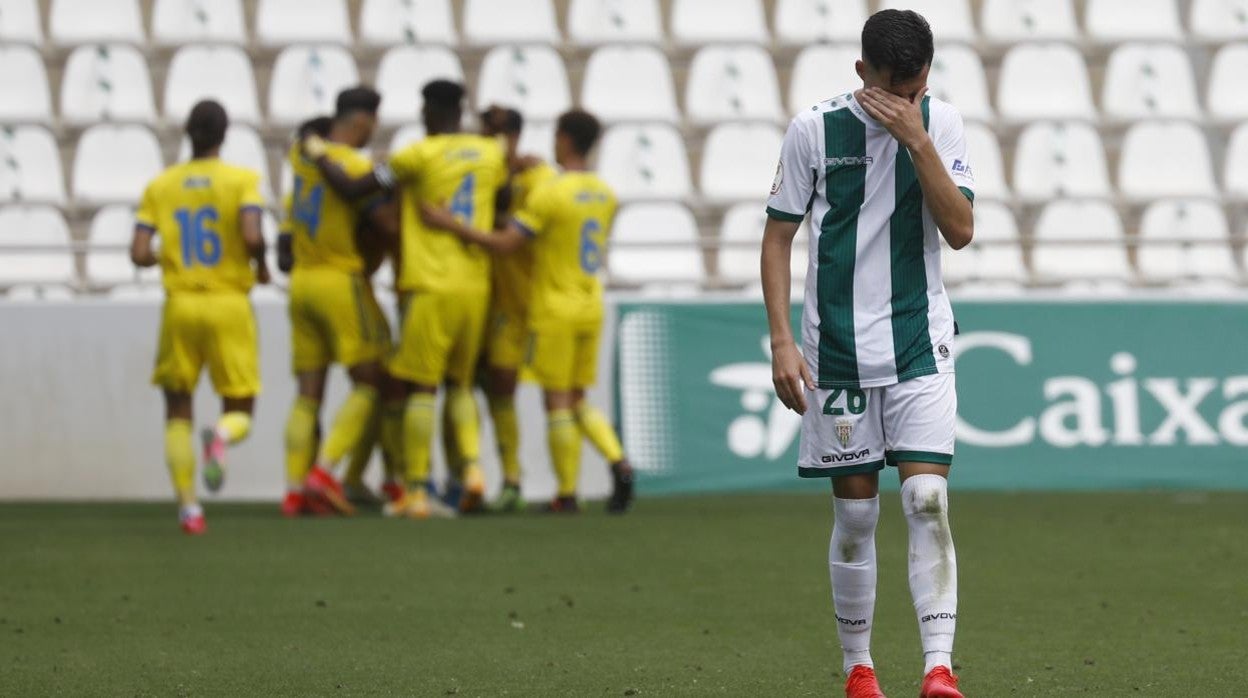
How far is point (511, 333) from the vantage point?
461 inches

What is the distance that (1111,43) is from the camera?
15859 mm

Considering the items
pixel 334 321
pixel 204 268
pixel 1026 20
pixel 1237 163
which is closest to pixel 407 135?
pixel 334 321

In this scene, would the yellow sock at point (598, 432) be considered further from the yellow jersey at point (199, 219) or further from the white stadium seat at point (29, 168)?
the white stadium seat at point (29, 168)

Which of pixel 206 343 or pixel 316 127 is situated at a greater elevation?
pixel 316 127

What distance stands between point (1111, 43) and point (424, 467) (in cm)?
766

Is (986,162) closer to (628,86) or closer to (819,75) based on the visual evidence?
(819,75)

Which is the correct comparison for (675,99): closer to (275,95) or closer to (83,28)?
(275,95)

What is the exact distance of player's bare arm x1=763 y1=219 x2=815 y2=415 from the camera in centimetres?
471

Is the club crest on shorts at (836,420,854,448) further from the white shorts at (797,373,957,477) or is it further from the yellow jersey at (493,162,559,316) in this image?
the yellow jersey at (493,162,559,316)

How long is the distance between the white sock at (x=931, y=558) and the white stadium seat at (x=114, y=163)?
415 inches

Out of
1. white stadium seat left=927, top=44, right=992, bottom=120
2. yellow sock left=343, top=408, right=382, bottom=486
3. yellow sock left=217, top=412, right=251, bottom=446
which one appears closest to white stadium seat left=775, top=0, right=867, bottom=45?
Result: white stadium seat left=927, top=44, right=992, bottom=120

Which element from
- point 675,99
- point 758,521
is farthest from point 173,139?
point 758,521

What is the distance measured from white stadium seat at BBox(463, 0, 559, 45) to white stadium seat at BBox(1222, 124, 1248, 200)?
5.26m

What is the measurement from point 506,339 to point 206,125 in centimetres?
236
